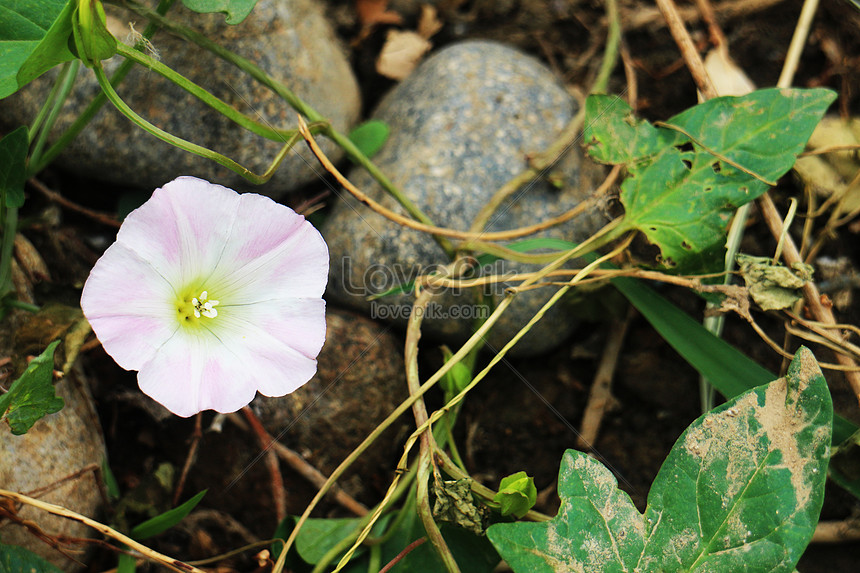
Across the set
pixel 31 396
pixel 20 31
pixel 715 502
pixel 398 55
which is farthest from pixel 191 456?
pixel 398 55

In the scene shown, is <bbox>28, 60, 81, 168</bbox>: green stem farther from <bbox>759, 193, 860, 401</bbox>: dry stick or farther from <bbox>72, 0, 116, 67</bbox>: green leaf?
<bbox>759, 193, 860, 401</bbox>: dry stick

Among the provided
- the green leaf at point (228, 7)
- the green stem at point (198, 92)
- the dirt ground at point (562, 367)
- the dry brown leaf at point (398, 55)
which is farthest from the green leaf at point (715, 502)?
the dry brown leaf at point (398, 55)

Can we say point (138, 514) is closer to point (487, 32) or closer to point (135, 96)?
point (135, 96)

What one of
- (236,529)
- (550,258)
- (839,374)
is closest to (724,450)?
(550,258)

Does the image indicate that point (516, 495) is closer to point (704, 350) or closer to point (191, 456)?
point (704, 350)

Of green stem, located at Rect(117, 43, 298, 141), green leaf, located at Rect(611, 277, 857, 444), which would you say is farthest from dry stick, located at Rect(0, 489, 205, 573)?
green leaf, located at Rect(611, 277, 857, 444)

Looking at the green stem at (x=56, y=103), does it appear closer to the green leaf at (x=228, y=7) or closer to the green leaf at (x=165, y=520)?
the green leaf at (x=228, y=7)
